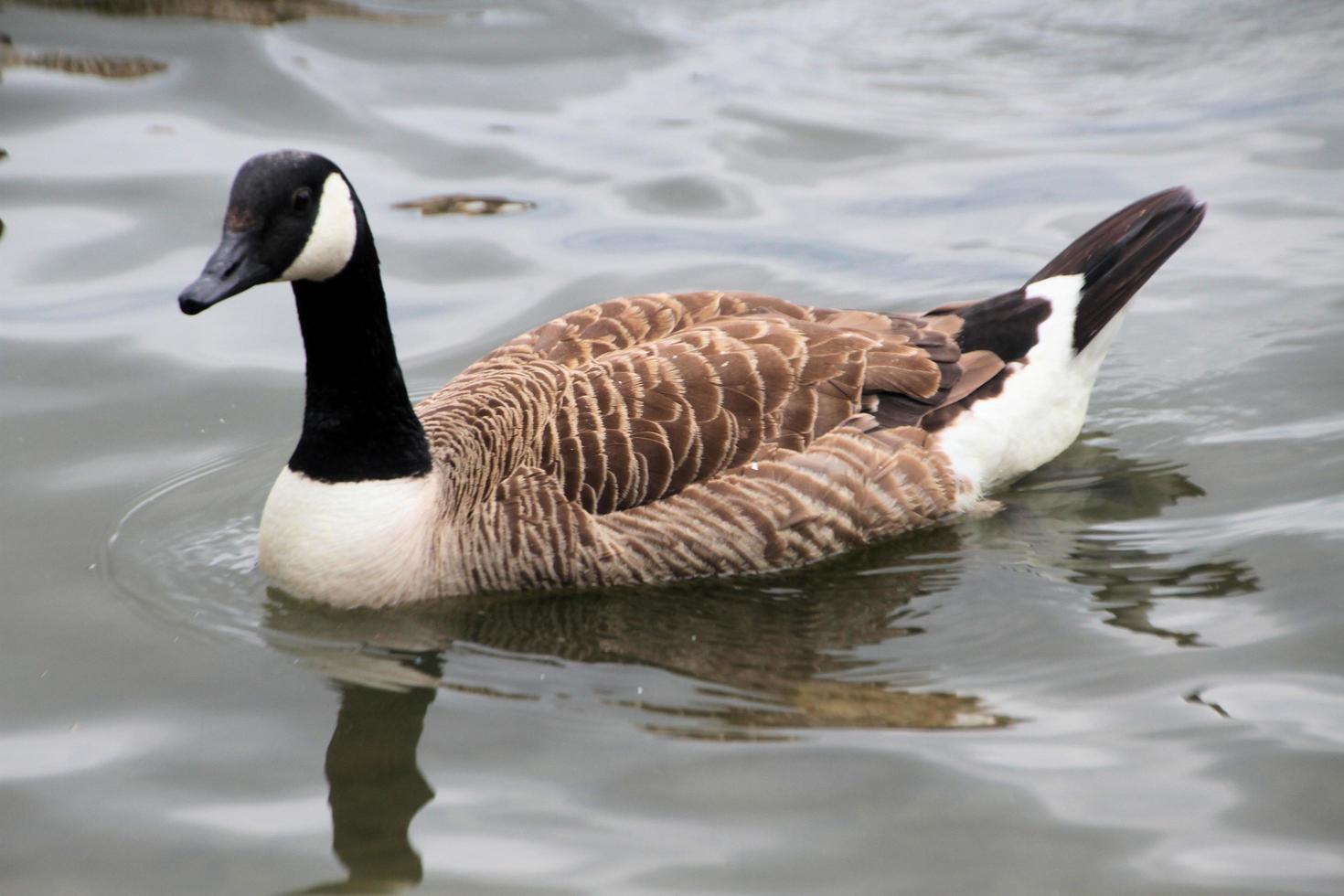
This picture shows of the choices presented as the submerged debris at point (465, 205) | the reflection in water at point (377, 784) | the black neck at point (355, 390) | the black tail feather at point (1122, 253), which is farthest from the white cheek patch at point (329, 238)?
the submerged debris at point (465, 205)

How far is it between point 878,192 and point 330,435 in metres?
6.05

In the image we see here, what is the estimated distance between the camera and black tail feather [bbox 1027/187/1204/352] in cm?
745

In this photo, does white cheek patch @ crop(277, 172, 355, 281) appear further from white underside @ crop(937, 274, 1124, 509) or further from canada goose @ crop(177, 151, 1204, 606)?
white underside @ crop(937, 274, 1124, 509)

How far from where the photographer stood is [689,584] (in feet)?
21.8

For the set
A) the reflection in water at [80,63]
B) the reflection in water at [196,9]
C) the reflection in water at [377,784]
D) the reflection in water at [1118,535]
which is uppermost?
the reflection in water at [196,9]

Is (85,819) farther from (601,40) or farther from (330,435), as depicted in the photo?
(601,40)

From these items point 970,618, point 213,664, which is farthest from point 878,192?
point 213,664

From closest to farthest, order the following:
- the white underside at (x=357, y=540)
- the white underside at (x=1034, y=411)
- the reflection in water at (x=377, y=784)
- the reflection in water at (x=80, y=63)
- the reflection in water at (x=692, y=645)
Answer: the reflection in water at (x=377, y=784), the reflection in water at (x=692, y=645), the white underside at (x=357, y=540), the white underside at (x=1034, y=411), the reflection in water at (x=80, y=63)

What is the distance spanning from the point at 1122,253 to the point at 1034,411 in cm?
91

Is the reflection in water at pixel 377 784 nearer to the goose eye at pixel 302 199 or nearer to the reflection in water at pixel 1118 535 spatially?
the goose eye at pixel 302 199

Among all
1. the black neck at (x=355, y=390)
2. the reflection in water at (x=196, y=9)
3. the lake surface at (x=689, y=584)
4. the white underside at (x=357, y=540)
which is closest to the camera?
the lake surface at (x=689, y=584)

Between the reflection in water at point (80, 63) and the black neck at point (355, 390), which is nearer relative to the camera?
the black neck at point (355, 390)

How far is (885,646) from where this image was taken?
6.15 metres

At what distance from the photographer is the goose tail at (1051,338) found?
7.26 m
